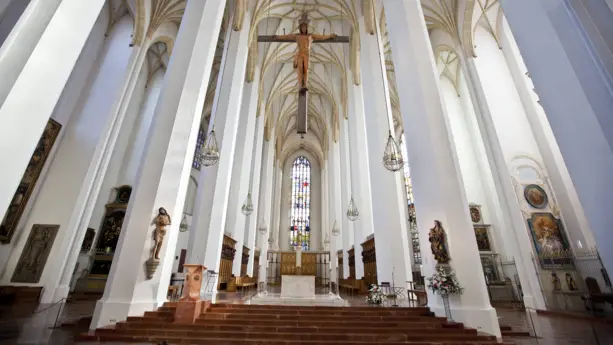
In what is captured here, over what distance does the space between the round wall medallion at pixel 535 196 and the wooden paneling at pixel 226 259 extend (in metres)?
11.2

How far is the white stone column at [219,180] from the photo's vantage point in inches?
304

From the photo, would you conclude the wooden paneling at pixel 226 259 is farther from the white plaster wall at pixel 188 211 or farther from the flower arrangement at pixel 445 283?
the flower arrangement at pixel 445 283

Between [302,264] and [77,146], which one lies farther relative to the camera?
[302,264]

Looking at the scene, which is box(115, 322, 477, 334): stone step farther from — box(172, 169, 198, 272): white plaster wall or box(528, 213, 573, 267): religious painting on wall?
box(172, 169, 198, 272): white plaster wall

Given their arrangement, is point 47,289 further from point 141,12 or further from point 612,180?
point 612,180

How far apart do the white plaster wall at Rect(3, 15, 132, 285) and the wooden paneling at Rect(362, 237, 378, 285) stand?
413 inches

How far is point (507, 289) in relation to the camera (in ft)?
36.6

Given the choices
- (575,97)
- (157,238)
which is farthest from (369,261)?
(575,97)

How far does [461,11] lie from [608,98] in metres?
11.2

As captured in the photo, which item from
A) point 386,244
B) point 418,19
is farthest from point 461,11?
point 386,244

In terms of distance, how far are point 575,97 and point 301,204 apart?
23128 mm

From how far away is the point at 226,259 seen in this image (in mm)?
10562

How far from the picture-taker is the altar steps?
4.04 metres

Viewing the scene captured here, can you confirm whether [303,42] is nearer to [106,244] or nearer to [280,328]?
[280,328]
